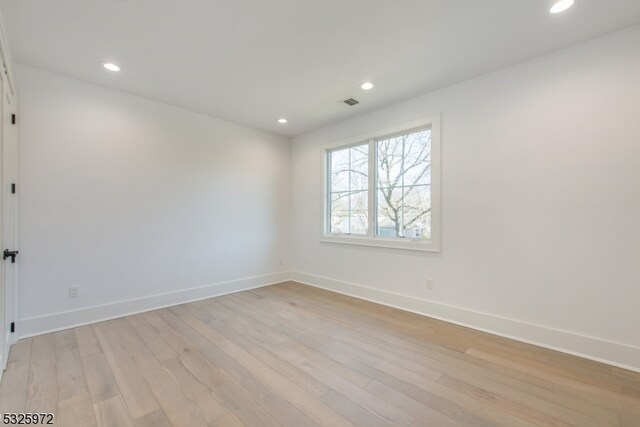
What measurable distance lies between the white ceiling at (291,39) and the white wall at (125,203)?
451 millimetres

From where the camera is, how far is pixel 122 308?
3.30m

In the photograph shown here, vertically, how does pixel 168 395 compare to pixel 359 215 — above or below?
below

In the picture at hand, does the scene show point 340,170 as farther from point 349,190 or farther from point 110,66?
point 110,66

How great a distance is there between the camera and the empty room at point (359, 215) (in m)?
1.96

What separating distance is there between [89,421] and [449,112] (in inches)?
157

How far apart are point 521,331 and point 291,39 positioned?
3.40 m

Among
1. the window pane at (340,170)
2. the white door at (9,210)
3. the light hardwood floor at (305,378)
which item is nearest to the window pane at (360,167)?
the window pane at (340,170)

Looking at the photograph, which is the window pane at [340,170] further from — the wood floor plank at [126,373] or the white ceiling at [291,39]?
the wood floor plank at [126,373]

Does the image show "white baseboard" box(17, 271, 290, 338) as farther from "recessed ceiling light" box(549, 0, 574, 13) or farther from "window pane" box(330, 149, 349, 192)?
"recessed ceiling light" box(549, 0, 574, 13)

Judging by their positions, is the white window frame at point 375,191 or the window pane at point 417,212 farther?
the window pane at point 417,212

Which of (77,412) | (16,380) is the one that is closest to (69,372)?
(16,380)

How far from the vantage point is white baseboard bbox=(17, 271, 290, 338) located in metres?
2.79

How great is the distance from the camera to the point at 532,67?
8.70 ft

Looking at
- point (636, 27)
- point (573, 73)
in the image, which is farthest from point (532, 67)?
point (636, 27)
